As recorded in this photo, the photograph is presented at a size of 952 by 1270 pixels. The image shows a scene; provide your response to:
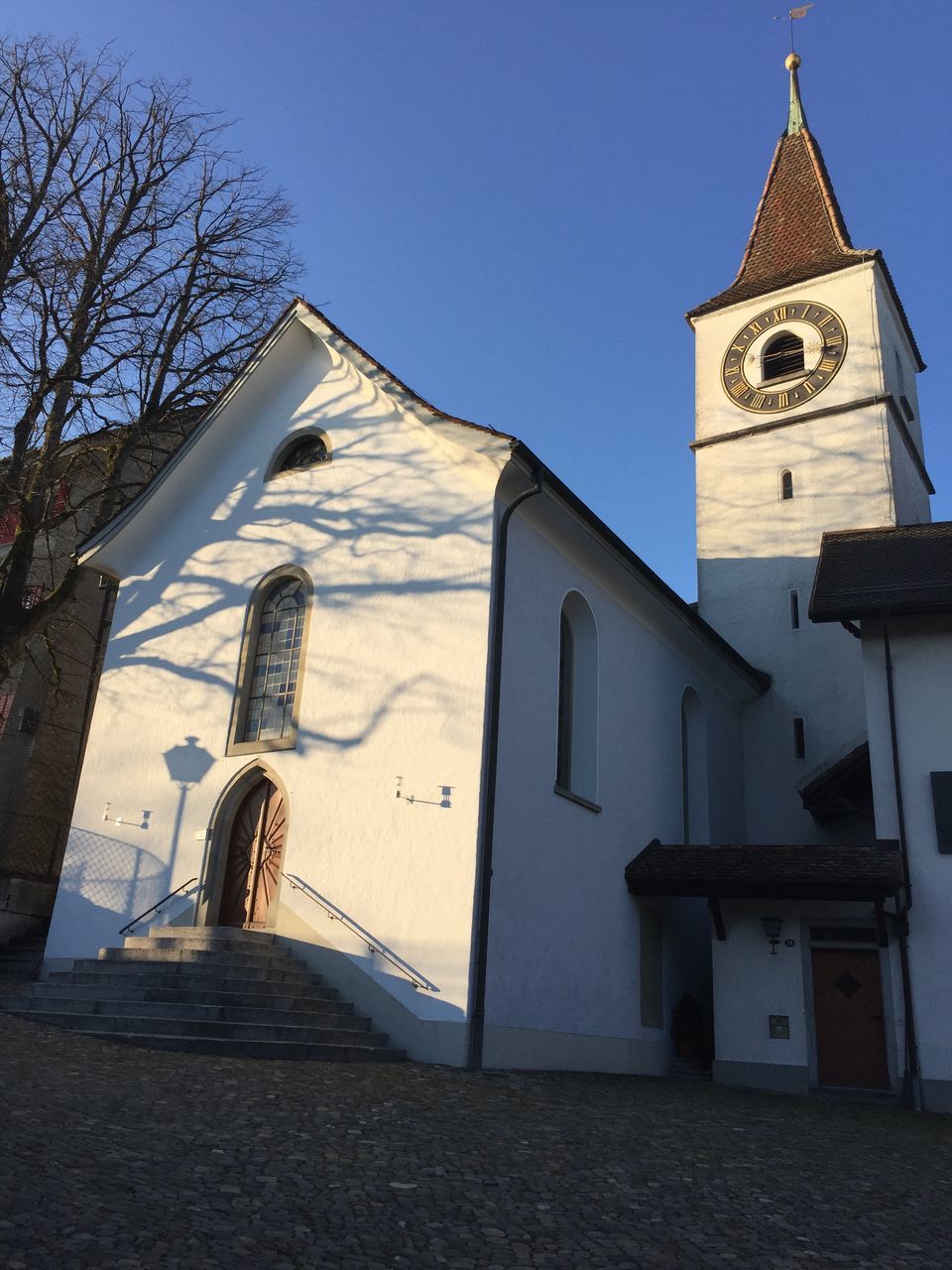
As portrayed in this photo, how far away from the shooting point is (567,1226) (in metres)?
5.05

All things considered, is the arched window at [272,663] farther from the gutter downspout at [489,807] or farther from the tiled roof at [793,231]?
the tiled roof at [793,231]

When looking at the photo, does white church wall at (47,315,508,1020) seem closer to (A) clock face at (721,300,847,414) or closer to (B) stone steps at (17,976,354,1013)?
(B) stone steps at (17,976,354,1013)

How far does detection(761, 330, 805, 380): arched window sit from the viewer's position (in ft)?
74.4

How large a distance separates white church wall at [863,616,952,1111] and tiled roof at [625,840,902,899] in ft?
1.64

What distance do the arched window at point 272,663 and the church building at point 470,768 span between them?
4cm

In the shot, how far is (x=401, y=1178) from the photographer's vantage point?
558cm

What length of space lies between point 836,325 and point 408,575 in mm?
13596

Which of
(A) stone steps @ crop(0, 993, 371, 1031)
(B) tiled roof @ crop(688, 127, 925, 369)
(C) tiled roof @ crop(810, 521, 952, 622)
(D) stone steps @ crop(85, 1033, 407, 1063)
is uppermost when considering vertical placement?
(B) tiled roof @ crop(688, 127, 925, 369)

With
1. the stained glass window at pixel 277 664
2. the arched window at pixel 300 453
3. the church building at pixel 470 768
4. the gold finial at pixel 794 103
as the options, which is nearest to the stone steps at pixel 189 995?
the church building at pixel 470 768

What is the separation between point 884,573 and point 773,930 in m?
5.00

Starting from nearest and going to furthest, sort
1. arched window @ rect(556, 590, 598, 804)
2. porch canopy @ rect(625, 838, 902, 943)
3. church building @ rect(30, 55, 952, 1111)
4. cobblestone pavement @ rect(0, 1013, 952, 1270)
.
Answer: cobblestone pavement @ rect(0, 1013, 952, 1270) → church building @ rect(30, 55, 952, 1111) → porch canopy @ rect(625, 838, 902, 943) → arched window @ rect(556, 590, 598, 804)

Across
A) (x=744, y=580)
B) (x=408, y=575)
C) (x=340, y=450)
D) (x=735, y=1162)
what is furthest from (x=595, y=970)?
(x=744, y=580)

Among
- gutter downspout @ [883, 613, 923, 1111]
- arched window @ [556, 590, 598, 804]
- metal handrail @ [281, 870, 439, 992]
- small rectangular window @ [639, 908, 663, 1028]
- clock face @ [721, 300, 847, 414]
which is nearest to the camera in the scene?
metal handrail @ [281, 870, 439, 992]

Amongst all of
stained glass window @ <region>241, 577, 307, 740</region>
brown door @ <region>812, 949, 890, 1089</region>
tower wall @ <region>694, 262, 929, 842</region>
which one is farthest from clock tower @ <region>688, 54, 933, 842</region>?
stained glass window @ <region>241, 577, 307, 740</region>
